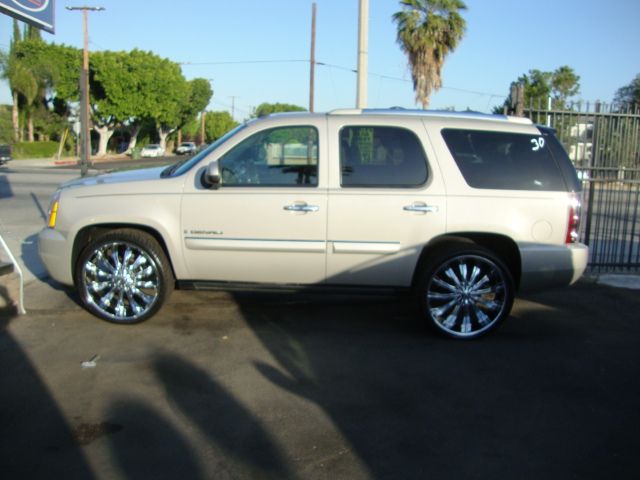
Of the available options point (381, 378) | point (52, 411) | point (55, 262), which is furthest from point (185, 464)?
point (55, 262)

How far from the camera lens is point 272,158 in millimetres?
5535

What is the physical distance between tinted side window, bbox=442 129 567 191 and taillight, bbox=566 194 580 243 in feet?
0.47

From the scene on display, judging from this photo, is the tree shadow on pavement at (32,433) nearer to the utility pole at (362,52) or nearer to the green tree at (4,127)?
the utility pole at (362,52)

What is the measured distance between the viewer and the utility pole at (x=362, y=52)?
34.1 ft

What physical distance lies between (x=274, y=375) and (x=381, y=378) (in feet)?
2.57

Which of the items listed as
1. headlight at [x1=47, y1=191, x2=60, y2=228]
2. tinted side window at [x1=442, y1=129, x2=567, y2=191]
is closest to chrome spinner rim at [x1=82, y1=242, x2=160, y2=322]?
headlight at [x1=47, y1=191, x2=60, y2=228]

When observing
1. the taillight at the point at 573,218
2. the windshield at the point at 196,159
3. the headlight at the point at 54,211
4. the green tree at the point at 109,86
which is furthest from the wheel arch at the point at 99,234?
the green tree at the point at 109,86

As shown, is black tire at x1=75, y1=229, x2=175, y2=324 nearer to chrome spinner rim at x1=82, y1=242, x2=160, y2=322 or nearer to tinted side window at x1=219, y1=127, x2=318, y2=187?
chrome spinner rim at x1=82, y1=242, x2=160, y2=322

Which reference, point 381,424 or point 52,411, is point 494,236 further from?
point 52,411

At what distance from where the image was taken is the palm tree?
82.4ft

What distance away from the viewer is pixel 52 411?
3.95 m

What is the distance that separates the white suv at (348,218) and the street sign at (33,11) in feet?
10.00

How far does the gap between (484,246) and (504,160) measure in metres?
0.79

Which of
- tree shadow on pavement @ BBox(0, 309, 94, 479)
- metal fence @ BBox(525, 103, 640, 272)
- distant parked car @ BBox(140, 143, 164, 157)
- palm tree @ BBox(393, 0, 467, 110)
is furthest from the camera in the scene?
distant parked car @ BBox(140, 143, 164, 157)
